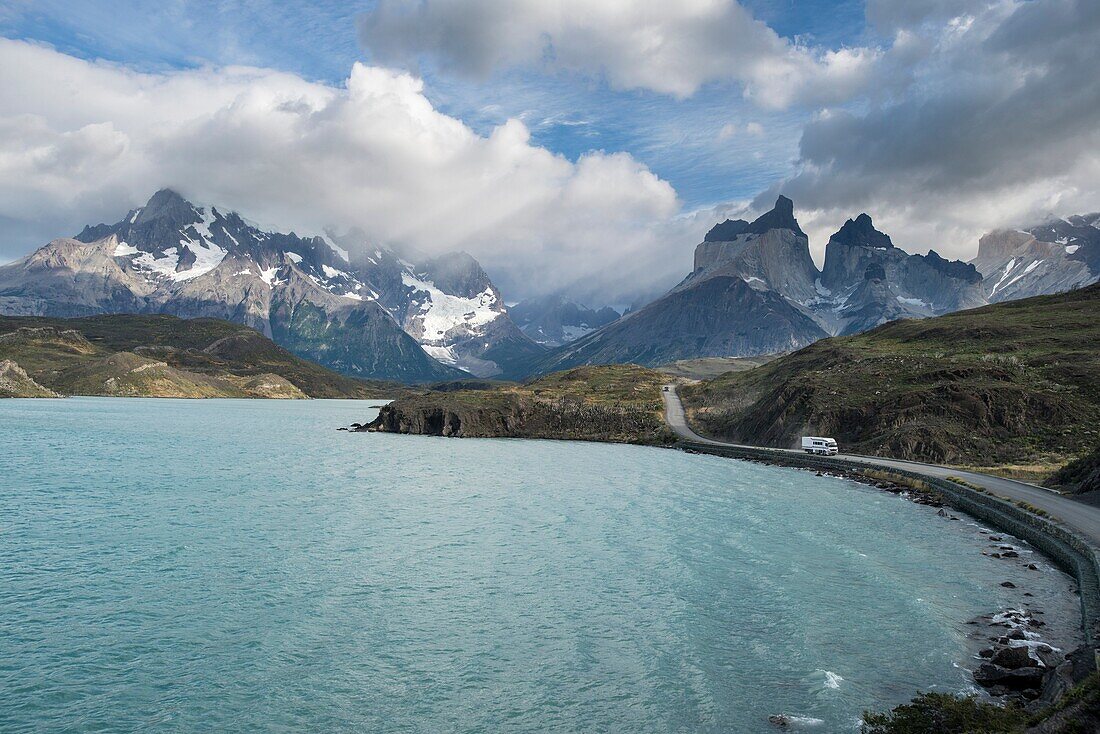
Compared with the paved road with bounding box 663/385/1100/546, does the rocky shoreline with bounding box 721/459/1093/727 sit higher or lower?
lower

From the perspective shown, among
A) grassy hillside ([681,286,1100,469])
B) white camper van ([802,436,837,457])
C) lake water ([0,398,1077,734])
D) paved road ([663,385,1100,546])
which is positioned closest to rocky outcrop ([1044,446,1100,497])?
paved road ([663,385,1100,546])

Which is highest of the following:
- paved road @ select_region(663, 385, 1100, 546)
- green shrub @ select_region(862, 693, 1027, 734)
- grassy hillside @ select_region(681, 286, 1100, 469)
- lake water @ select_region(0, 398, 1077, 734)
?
grassy hillside @ select_region(681, 286, 1100, 469)

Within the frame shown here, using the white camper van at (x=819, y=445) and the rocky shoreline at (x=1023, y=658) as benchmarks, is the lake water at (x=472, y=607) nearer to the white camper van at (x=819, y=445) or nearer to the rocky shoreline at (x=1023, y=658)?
the rocky shoreline at (x=1023, y=658)

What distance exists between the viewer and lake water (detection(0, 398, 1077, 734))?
24047 mm

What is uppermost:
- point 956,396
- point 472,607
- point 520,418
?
point 956,396

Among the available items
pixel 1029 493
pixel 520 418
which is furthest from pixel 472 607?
pixel 520 418

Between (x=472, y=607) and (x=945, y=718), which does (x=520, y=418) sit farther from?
(x=945, y=718)

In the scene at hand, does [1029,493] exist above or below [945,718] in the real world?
above

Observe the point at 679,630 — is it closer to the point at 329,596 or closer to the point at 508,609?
the point at 508,609

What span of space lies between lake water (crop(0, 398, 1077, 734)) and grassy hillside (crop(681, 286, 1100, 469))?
33275 mm

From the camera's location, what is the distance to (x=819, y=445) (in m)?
105

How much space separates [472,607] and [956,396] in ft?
313

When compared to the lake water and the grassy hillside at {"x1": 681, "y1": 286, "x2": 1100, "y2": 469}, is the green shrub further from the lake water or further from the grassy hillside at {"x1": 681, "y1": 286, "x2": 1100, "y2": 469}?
Result: the grassy hillside at {"x1": 681, "y1": 286, "x2": 1100, "y2": 469}

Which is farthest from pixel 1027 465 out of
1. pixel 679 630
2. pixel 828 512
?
pixel 679 630
